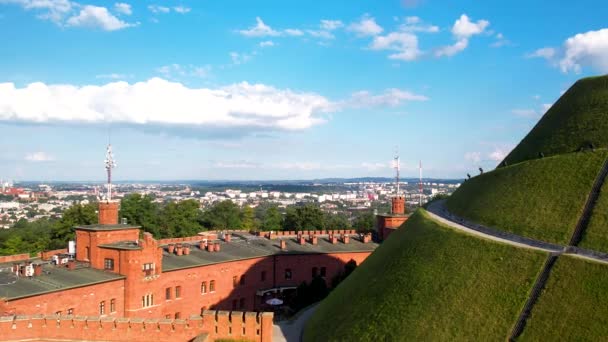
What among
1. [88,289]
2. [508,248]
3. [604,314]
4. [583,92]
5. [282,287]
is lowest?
[282,287]

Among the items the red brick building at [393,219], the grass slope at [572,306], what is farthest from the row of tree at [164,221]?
the grass slope at [572,306]

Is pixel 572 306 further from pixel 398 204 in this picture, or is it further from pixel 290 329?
pixel 398 204

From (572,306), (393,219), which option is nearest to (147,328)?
(572,306)

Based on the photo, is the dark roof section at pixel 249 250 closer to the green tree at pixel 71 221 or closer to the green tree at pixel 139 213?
the green tree at pixel 139 213

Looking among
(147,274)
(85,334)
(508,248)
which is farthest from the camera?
(147,274)

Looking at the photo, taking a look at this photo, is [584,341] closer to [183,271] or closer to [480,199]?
[480,199]

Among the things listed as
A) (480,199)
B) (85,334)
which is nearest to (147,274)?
(85,334)
